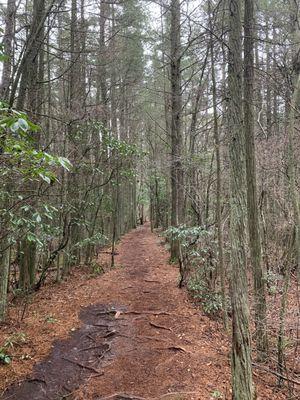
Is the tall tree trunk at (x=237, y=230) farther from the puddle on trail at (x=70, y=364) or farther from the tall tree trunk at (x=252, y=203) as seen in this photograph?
the puddle on trail at (x=70, y=364)

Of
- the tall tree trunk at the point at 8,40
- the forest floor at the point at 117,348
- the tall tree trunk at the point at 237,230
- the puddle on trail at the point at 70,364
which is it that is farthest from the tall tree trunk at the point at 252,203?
the tall tree trunk at the point at 8,40

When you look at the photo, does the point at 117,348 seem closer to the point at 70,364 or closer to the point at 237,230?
the point at 70,364

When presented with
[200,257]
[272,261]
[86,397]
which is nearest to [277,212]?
[272,261]

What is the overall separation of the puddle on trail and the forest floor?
0.04 ft

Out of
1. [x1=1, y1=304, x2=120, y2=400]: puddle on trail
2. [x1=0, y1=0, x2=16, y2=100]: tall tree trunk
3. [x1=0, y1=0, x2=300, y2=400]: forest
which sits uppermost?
[x1=0, y1=0, x2=16, y2=100]: tall tree trunk

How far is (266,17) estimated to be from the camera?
5797 millimetres

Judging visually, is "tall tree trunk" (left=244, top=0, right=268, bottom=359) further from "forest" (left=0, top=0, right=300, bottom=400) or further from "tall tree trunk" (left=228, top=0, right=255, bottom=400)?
"tall tree trunk" (left=228, top=0, right=255, bottom=400)

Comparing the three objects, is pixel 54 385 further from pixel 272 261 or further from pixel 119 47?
pixel 119 47

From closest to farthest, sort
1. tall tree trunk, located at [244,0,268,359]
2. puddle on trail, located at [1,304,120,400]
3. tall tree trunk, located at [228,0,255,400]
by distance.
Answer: tall tree trunk, located at [228,0,255,400], puddle on trail, located at [1,304,120,400], tall tree trunk, located at [244,0,268,359]

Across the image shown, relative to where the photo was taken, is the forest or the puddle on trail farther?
the puddle on trail

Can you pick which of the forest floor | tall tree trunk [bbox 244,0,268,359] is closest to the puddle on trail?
the forest floor

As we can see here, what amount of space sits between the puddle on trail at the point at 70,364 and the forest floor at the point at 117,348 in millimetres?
13

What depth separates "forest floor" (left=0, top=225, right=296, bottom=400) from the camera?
12.9ft

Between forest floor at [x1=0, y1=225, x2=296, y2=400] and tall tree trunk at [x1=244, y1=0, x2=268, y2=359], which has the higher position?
tall tree trunk at [x1=244, y1=0, x2=268, y2=359]
